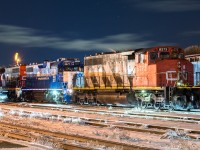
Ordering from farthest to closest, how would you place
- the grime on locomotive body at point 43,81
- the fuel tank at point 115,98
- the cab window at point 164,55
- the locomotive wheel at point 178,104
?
the grime on locomotive body at point 43,81, the fuel tank at point 115,98, the cab window at point 164,55, the locomotive wheel at point 178,104

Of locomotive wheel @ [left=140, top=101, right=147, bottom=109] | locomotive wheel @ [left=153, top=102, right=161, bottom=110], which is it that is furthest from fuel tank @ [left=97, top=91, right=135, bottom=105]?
locomotive wheel @ [left=153, top=102, right=161, bottom=110]

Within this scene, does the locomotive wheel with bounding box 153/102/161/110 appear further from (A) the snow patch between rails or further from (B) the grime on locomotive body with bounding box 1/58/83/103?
(B) the grime on locomotive body with bounding box 1/58/83/103

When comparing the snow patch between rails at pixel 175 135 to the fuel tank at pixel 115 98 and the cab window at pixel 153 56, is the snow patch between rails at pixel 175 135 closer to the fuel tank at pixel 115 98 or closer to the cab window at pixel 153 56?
the cab window at pixel 153 56

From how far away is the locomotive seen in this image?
21750 millimetres

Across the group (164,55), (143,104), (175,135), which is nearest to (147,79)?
(143,104)

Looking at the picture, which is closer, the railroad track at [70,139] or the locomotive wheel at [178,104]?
the railroad track at [70,139]

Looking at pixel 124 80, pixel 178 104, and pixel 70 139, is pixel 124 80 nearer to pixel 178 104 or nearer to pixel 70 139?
pixel 178 104

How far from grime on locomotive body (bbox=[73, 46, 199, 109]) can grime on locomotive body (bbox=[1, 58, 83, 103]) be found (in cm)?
544

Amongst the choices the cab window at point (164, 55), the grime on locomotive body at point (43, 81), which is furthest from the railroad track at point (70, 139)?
the grime on locomotive body at point (43, 81)

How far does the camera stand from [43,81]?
3525 centimetres

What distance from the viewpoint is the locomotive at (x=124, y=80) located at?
21750mm

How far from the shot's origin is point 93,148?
927 cm

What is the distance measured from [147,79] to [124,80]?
2.79 metres

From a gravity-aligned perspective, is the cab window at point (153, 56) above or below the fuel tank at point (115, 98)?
above
